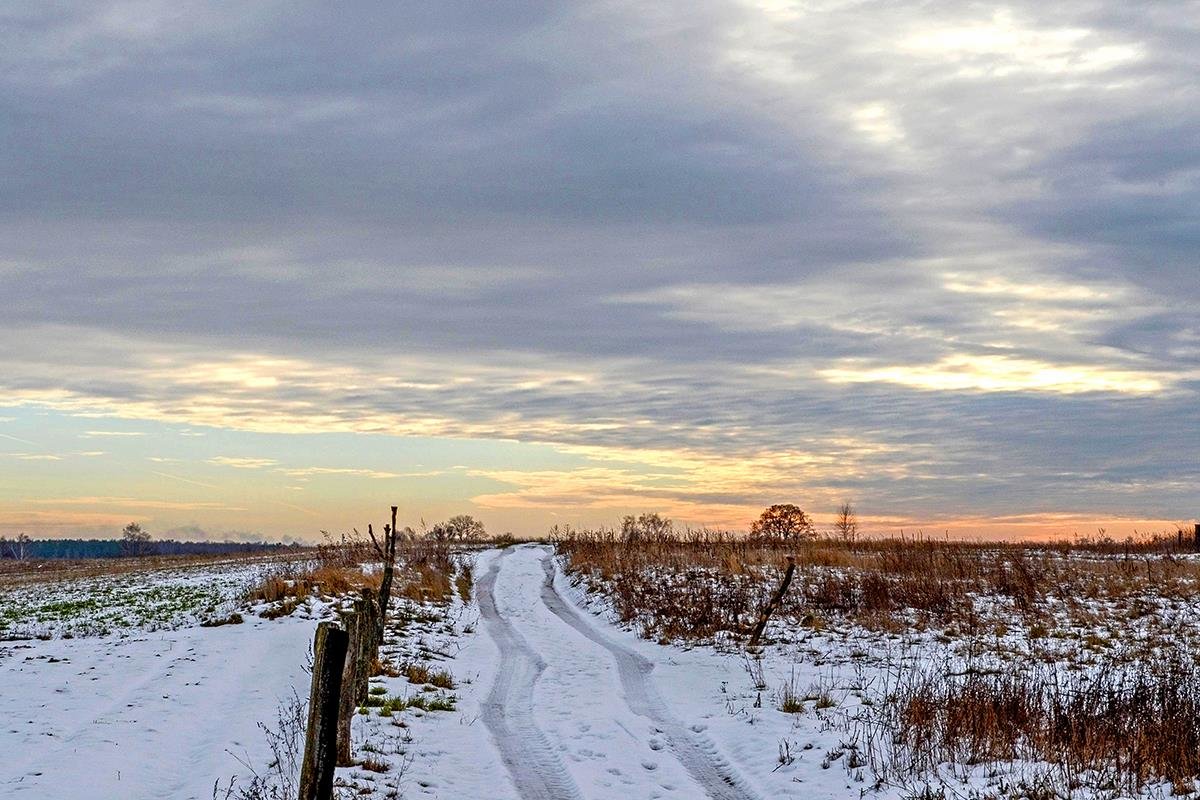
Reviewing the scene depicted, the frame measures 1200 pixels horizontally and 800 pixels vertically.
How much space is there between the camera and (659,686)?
16.8m

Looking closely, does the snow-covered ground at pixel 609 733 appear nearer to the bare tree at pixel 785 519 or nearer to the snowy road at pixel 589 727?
the snowy road at pixel 589 727

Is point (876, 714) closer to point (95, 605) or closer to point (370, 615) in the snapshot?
point (370, 615)

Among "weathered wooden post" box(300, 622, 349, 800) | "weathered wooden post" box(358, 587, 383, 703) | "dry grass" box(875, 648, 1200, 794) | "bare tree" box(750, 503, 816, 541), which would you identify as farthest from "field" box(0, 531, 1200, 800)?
"bare tree" box(750, 503, 816, 541)

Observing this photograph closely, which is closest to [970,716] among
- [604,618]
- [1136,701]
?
[1136,701]

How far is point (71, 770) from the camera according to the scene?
11422mm

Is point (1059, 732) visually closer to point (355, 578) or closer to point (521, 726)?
point (521, 726)

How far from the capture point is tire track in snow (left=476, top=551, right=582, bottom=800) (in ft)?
35.9

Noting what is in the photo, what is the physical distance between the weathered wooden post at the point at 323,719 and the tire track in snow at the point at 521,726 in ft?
10.0

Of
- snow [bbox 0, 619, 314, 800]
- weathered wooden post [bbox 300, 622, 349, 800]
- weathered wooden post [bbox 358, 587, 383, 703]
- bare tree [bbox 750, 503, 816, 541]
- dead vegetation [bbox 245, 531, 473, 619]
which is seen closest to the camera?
weathered wooden post [bbox 300, 622, 349, 800]

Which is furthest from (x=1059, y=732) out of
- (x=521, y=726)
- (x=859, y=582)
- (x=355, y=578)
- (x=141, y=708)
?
(x=355, y=578)

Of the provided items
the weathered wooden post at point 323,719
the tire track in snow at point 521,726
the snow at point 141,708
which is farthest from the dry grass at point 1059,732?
the snow at point 141,708

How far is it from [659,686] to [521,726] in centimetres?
370

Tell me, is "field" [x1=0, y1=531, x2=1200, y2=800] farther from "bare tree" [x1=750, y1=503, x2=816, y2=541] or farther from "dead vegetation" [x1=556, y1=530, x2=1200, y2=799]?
"bare tree" [x1=750, y1=503, x2=816, y2=541]

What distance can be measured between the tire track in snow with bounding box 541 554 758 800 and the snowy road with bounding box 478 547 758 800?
12 millimetres
